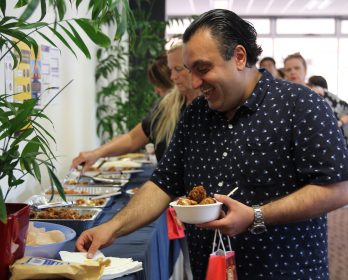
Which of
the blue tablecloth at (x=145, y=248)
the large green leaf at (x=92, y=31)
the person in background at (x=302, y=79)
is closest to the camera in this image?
the large green leaf at (x=92, y=31)

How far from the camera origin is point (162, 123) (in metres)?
2.54

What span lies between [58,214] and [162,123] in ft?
3.65

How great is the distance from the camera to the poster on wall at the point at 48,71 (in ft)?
8.02

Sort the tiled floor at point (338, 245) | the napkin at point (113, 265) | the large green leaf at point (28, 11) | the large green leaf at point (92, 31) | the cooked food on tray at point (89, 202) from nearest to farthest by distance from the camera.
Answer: the large green leaf at point (28, 11), the large green leaf at point (92, 31), the napkin at point (113, 265), the cooked food on tray at point (89, 202), the tiled floor at point (338, 245)

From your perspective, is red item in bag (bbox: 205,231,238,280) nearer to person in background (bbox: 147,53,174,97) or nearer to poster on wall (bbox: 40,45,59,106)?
poster on wall (bbox: 40,45,59,106)

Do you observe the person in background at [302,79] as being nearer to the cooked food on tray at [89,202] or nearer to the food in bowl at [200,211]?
A: the cooked food on tray at [89,202]

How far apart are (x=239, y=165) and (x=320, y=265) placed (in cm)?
41

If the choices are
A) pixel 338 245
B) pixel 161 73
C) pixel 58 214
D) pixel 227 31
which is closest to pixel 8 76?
pixel 58 214

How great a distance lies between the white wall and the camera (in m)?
2.37

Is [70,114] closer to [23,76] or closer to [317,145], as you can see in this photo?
[23,76]

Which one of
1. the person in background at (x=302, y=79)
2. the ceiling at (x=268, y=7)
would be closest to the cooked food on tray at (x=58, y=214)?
the person in background at (x=302, y=79)

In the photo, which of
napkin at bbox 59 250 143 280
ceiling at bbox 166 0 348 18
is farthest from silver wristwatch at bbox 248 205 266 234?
ceiling at bbox 166 0 348 18

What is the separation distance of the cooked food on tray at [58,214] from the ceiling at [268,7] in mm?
8202

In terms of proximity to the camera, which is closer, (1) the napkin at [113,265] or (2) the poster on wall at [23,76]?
(1) the napkin at [113,265]
